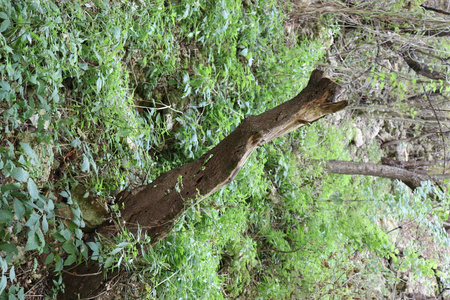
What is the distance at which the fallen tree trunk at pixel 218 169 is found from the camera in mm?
2379

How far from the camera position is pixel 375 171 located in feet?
16.9

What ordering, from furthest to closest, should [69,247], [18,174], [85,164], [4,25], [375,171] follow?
[375,171], [85,164], [69,247], [4,25], [18,174]

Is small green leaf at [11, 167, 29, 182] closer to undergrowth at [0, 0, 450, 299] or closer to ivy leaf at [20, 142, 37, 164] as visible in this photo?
undergrowth at [0, 0, 450, 299]

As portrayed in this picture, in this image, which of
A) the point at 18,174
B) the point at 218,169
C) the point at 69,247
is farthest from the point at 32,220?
the point at 218,169

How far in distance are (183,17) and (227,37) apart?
2.12ft

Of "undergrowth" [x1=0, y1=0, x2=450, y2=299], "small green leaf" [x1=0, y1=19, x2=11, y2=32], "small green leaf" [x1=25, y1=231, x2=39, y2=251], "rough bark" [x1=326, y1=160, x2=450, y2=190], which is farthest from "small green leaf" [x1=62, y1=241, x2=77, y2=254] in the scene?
"rough bark" [x1=326, y1=160, x2=450, y2=190]

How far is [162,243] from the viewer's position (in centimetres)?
260

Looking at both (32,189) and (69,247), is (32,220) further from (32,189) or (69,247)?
(69,247)

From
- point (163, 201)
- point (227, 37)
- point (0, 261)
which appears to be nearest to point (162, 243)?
point (163, 201)

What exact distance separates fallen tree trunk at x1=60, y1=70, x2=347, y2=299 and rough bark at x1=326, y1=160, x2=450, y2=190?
8.64 ft

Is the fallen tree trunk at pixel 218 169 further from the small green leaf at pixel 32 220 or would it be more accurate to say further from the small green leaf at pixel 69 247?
the small green leaf at pixel 32 220

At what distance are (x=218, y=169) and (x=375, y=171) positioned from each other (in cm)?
338

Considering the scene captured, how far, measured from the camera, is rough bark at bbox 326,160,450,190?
16.3ft

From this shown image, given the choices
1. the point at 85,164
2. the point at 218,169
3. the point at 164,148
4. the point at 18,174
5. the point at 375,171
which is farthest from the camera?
the point at 375,171
